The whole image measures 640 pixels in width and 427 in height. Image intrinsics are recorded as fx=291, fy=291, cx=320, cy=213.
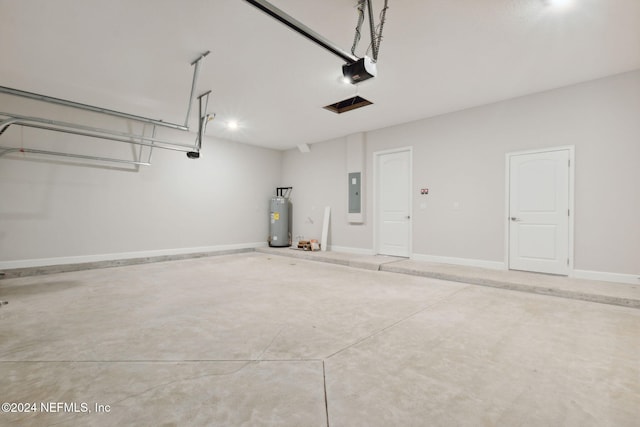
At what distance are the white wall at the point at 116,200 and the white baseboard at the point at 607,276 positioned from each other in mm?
7075

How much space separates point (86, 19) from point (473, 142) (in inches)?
231

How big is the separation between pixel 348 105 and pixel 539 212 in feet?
Answer: 12.5

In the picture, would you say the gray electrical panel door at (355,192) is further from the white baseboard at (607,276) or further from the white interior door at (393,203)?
the white baseboard at (607,276)

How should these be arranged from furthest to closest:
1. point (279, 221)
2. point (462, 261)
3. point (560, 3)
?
point (279, 221) < point (462, 261) < point (560, 3)

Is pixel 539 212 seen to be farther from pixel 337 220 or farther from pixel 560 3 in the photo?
pixel 337 220

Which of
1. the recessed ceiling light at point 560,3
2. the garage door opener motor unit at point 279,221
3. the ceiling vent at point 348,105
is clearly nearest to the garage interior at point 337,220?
the recessed ceiling light at point 560,3

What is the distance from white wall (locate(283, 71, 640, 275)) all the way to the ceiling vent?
1420 millimetres

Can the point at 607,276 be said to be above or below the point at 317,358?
above

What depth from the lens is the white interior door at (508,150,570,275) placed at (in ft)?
14.9

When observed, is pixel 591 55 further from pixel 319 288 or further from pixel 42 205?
pixel 42 205

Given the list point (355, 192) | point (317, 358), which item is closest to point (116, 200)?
point (355, 192)

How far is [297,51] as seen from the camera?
363 centimetres

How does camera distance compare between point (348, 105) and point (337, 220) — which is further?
point (337, 220)

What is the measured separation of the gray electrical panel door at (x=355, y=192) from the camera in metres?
7.11
